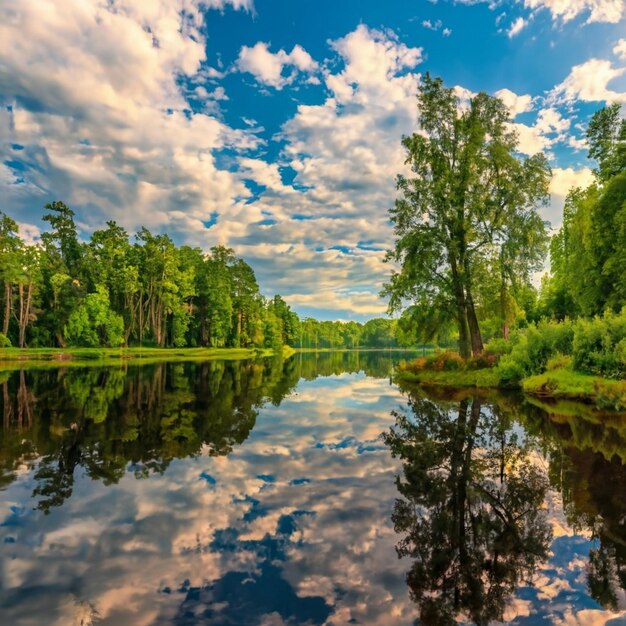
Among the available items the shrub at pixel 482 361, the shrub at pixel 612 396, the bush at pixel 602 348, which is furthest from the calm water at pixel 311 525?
the shrub at pixel 482 361

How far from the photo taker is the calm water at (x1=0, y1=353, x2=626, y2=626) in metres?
3.97

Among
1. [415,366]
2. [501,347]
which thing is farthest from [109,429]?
[501,347]

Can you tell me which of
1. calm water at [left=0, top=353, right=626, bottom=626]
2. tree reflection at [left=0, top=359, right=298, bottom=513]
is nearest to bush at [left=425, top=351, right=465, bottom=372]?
tree reflection at [left=0, top=359, right=298, bottom=513]

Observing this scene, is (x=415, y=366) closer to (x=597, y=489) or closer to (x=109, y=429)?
(x=109, y=429)

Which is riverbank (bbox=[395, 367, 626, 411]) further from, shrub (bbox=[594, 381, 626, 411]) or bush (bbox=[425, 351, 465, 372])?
bush (bbox=[425, 351, 465, 372])

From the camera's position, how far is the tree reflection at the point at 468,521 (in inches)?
162

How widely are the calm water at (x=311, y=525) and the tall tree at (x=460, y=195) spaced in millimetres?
16427

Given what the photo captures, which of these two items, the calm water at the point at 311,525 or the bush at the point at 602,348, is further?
the bush at the point at 602,348

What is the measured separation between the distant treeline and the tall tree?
51.6 meters

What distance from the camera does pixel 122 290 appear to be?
69062mm

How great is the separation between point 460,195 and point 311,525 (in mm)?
25233

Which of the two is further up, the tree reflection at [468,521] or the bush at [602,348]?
the bush at [602,348]

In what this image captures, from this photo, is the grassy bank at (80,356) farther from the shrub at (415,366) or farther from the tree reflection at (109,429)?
the shrub at (415,366)

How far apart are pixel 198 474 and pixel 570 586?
6166 millimetres
